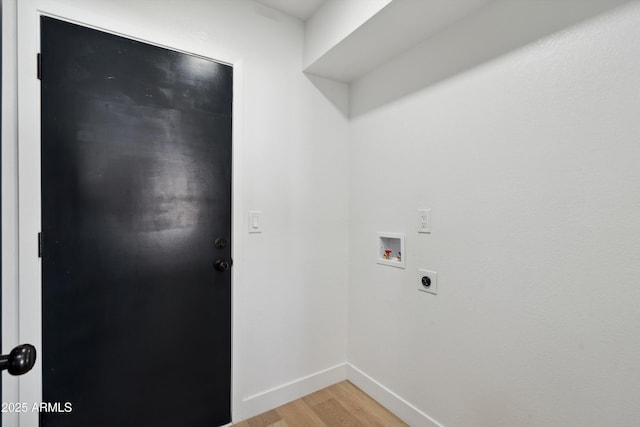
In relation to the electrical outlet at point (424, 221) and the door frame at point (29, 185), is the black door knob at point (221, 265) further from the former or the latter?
the electrical outlet at point (424, 221)

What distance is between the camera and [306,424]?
1.74 metres

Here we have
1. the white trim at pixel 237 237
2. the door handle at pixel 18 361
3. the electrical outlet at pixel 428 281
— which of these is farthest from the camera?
the white trim at pixel 237 237

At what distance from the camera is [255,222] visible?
1.81 m

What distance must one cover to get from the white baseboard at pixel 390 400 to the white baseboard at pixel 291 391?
0.12 meters

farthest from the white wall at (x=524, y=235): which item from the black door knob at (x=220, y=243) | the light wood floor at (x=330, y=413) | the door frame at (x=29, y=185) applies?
the door frame at (x=29, y=185)

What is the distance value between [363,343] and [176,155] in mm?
1717

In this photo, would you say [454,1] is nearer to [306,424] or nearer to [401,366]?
[401,366]

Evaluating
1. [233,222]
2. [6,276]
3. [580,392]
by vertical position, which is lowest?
[580,392]

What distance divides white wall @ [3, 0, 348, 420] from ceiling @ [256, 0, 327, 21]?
4 cm

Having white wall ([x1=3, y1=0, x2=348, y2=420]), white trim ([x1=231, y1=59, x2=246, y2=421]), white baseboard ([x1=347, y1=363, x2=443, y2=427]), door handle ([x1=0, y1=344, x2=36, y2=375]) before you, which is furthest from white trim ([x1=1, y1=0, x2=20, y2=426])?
white baseboard ([x1=347, y1=363, x2=443, y2=427])

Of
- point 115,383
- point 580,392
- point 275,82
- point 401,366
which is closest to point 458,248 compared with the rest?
point 580,392

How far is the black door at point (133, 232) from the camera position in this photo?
1.29 metres

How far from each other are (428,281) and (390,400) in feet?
2.76

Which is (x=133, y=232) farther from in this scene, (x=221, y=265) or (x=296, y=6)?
(x=296, y=6)
